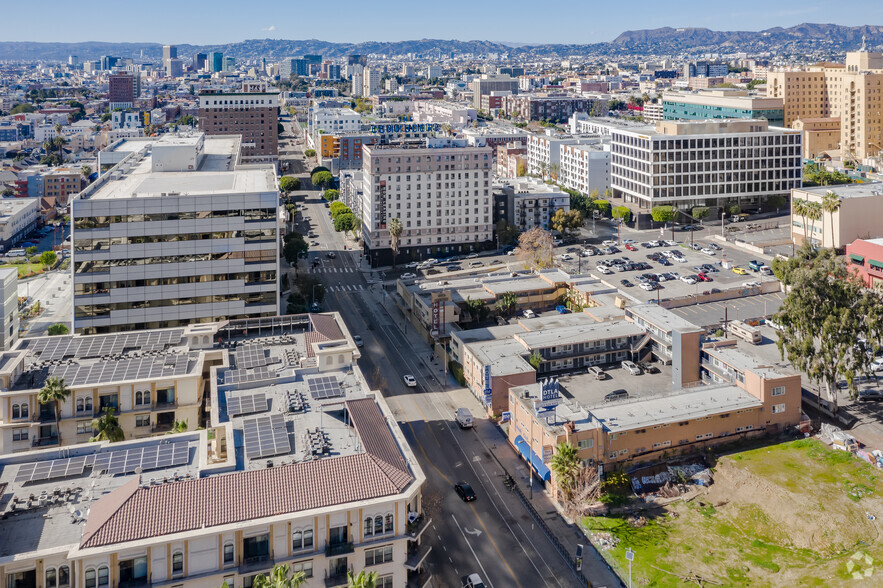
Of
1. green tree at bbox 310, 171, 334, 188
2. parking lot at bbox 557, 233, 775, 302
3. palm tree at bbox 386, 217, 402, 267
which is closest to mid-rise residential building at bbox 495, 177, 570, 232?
parking lot at bbox 557, 233, 775, 302

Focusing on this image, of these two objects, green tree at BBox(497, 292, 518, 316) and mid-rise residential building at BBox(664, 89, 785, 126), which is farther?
mid-rise residential building at BBox(664, 89, 785, 126)

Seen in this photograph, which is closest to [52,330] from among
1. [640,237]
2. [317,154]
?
[640,237]

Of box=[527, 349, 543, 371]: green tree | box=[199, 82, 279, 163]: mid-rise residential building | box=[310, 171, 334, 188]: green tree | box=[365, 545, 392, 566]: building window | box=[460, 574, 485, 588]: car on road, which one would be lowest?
box=[460, 574, 485, 588]: car on road

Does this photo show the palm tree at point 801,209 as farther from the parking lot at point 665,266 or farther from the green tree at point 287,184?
the green tree at point 287,184

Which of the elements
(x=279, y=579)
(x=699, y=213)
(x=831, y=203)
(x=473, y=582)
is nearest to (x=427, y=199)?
(x=699, y=213)

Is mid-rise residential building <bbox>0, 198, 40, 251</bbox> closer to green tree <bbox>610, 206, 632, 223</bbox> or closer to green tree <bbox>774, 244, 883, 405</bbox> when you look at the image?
green tree <bbox>610, 206, 632, 223</bbox>

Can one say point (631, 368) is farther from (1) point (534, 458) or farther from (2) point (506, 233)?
(2) point (506, 233)
